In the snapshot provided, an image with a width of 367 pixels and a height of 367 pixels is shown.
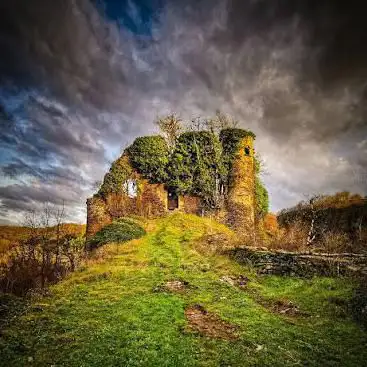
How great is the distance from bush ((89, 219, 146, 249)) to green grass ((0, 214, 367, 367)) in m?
8.22

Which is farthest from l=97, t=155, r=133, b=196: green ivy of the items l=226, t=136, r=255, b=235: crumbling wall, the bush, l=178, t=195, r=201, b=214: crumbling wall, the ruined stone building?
l=226, t=136, r=255, b=235: crumbling wall

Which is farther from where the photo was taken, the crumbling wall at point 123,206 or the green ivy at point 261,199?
the green ivy at point 261,199

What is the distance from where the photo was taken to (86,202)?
3756 centimetres

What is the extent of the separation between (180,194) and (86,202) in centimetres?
1051

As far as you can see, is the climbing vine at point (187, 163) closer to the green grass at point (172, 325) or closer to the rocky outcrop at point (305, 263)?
the rocky outcrop at point (305, 263)

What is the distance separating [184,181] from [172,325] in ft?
95.5

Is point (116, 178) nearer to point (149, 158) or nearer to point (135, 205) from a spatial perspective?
point (135, 205)

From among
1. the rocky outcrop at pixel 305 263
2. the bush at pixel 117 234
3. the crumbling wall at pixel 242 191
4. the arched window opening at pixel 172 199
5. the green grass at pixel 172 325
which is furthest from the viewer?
the arched window opening at pixel 172 199

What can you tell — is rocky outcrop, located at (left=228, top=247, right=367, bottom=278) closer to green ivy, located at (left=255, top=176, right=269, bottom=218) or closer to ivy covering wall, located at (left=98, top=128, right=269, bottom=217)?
ivy covering wall, located at (left=98, top=128, right=269, bottom=217)

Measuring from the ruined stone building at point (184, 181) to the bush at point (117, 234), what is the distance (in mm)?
7939

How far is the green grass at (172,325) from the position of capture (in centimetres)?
779

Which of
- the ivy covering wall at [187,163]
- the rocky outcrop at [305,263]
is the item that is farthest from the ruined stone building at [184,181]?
the rocky outcrop at [305,263]

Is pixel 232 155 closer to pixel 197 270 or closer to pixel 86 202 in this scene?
pixel 86 202

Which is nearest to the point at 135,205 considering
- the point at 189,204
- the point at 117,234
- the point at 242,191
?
the point at 189,204
